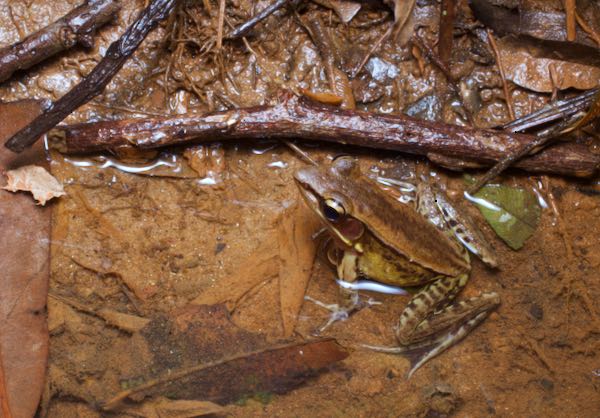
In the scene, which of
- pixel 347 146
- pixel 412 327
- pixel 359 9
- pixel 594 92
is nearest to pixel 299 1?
pixel 359 9

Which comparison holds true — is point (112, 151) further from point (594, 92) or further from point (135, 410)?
point (594, 92)

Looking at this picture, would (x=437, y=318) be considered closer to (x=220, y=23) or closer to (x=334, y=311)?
(x=334, y=311)

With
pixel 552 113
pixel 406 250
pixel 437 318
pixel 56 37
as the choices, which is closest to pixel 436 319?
pixel 437 318

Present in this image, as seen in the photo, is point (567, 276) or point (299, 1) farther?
point (299, 1)

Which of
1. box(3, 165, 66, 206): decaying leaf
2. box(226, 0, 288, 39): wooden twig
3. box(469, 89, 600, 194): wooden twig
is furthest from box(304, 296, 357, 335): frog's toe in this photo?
box(226, 0, 288, 39): wooden twig

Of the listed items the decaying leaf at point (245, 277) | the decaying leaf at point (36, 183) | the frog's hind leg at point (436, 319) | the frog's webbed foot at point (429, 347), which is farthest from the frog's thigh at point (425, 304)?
the decaying leaf at point (36, 183)

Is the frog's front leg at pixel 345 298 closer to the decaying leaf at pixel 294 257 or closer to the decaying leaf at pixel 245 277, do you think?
the decaying leaf at pixel 294 257

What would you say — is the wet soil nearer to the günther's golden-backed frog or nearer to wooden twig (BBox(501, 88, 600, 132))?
the günther's golden-backed frog
